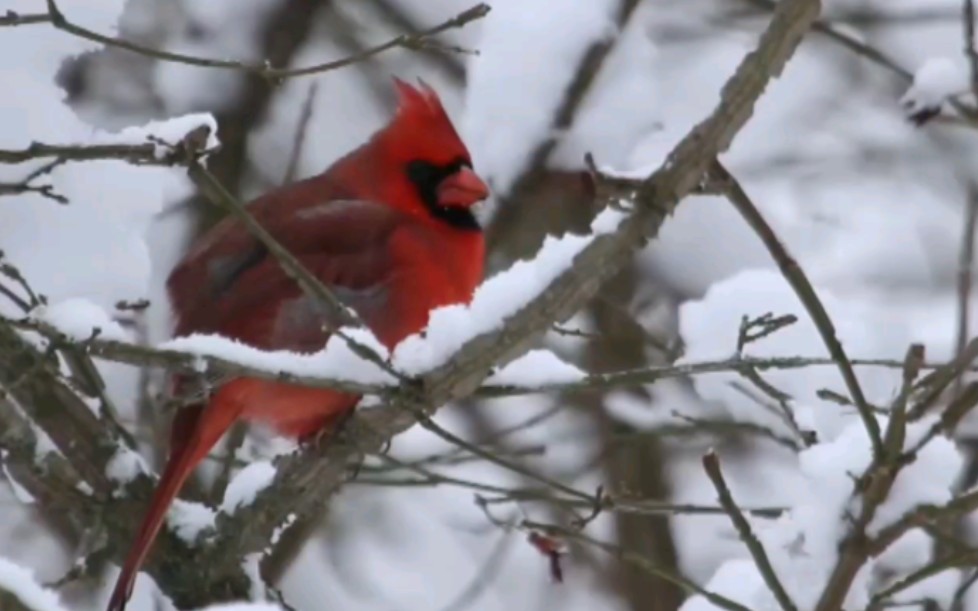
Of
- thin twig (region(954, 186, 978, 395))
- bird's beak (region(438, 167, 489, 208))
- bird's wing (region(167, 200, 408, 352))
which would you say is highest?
bird's beak (region(438, 167, 489, 208))

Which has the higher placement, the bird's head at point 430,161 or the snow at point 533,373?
the bird's head at point 430,161

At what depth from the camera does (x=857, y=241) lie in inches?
188

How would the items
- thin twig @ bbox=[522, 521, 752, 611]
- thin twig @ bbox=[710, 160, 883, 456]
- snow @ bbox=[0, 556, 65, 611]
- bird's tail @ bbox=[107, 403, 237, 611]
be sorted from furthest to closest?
bird's tail @ bbox=[107, 403, 237, 611], thin twig @ bbox=[522, 521, 752, 611], thin twig @ bbox=[710, 160, 883, 456], snow @ bbox=[0, 556, 65, 611]

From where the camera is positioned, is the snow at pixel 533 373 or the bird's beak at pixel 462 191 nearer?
the snow at pixel 533 373

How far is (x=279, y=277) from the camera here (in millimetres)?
3254

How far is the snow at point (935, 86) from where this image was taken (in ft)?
8.16

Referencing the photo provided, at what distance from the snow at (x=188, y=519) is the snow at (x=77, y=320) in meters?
0.47

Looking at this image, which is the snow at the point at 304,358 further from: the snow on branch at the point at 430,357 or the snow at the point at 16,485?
the snow at the point at 16,485

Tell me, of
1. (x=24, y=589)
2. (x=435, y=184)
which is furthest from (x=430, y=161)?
(x=24, y=589)

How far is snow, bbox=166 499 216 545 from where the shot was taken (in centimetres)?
267

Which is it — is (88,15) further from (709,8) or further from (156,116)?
(709,8)

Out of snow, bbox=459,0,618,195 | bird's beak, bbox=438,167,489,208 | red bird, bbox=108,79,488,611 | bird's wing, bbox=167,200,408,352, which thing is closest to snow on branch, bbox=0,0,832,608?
red bird, bbox=108,79,488,611

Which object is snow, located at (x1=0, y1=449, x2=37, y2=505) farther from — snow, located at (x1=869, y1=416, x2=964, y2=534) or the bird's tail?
snow, located at (x1=869, y1=416, x2=964, y2=534)

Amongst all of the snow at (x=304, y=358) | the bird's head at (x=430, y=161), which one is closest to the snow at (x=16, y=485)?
the snow at (x=304, y=358)
